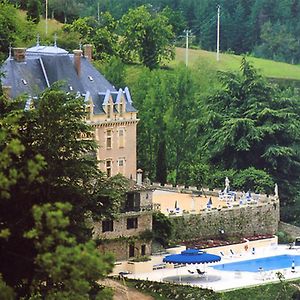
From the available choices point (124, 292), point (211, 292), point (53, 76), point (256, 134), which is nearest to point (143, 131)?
point (256, 134)

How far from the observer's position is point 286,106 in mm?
70312

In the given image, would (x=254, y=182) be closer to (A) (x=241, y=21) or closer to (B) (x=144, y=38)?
→ (B) (x=144, y=38)

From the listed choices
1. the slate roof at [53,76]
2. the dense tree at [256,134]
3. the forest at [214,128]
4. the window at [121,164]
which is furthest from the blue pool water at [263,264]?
the dense tree at [256,134]

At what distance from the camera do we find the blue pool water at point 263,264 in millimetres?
55062

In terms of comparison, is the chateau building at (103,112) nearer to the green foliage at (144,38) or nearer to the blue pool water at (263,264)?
the blue pool water at (263,264)

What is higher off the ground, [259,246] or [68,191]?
[68,191]

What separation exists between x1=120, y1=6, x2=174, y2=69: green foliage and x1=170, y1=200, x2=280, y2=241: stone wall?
25763mm

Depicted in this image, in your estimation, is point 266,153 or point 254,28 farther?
point 254,28

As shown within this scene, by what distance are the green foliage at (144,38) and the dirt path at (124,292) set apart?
37.3 m

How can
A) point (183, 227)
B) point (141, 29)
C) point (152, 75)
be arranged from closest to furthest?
point (183, 227), point (152, 75), point (141, 29)

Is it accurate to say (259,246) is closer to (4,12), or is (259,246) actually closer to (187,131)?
(187,131)

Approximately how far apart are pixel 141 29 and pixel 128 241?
3507cm

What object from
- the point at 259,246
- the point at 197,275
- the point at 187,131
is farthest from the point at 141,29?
the point at 197,275

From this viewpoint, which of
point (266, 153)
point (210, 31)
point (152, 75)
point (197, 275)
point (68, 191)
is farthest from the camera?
point (210, 31)
